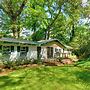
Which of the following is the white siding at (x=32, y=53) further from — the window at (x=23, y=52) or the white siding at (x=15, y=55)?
the white siding at (x=15, y=55)

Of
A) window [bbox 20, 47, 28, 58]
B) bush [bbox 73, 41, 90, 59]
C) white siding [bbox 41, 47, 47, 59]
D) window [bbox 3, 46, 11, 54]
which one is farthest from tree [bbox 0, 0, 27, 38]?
bush [bbox 73, 41, 90, 59]

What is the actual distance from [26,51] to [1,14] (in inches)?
710

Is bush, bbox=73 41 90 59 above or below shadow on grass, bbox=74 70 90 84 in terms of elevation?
above

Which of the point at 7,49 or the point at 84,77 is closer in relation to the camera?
the point at 84,77

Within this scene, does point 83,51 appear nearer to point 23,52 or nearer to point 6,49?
point 23,52

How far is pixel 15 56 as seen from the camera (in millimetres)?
24797

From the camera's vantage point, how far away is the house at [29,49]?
23.5 meters

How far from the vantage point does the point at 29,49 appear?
90.9 feet

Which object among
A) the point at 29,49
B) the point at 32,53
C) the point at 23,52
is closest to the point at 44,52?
the point at 32,53

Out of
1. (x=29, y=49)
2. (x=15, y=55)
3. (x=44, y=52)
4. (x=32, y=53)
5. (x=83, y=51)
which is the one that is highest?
(x=83, y=51)

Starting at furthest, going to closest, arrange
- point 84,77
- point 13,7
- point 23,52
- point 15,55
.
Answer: point 13,7 → point 23,52 → point 15,55 → point 84,77

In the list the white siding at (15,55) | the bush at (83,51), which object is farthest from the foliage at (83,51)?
the white siding at (15,55)

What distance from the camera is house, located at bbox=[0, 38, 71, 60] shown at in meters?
23.5

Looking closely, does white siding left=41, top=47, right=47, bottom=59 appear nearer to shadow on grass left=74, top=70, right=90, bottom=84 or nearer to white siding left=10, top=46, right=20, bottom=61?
white siding left=10, top=46, right=20, bottom=61
